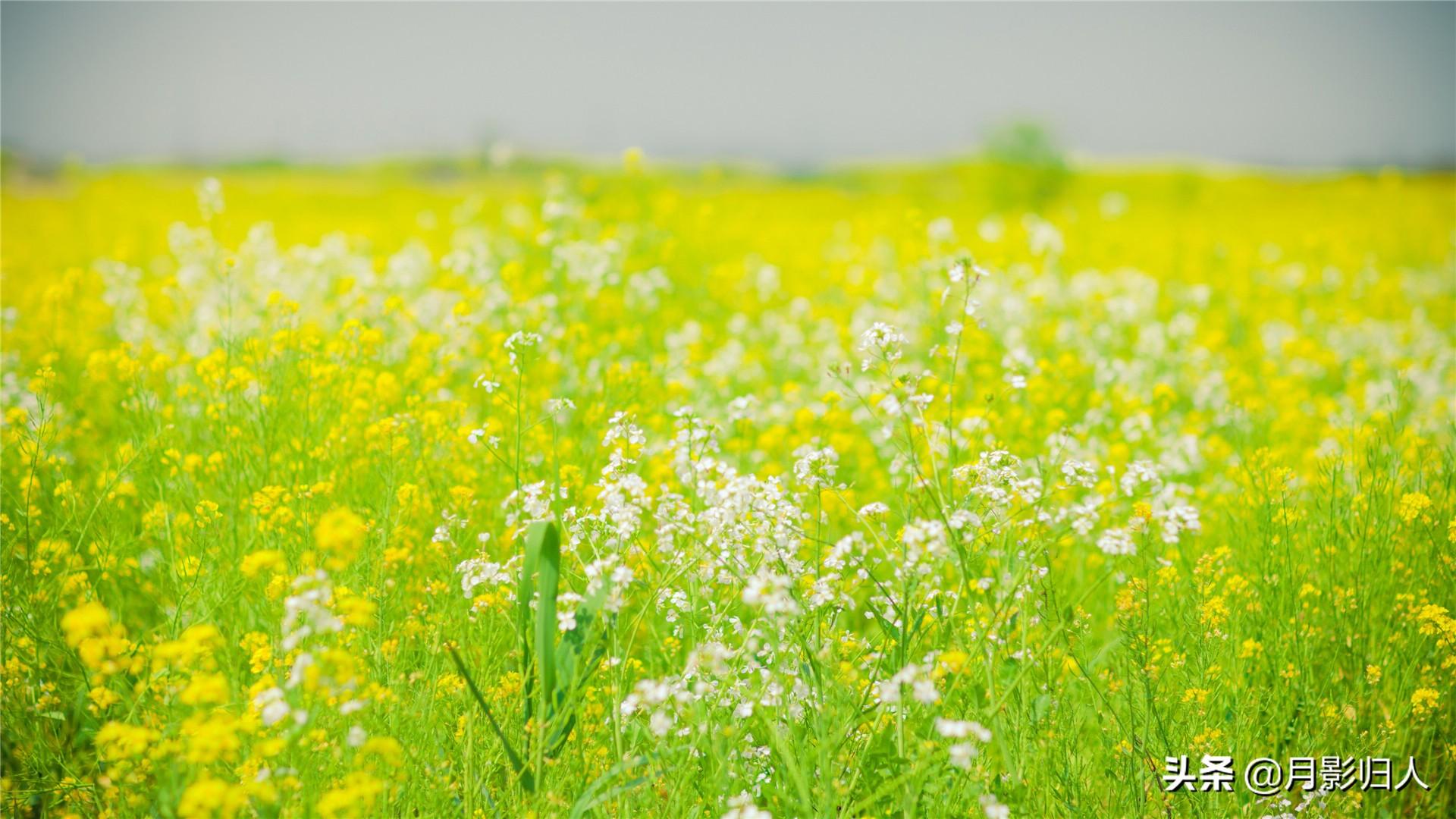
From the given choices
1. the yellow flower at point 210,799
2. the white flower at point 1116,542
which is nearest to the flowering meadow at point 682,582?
the yellow flower at point 210,799

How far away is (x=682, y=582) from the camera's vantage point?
2.77 m

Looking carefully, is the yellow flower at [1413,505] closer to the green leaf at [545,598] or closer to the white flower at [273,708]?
the green leaf at [545,598]

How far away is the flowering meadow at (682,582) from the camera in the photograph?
6.88 ft

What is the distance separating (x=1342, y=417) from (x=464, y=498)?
17.6 ft

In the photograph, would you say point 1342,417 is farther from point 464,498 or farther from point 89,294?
point 89,294

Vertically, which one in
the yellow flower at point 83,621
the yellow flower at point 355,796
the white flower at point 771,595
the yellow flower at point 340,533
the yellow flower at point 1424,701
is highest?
the yellow flower at point 340,533

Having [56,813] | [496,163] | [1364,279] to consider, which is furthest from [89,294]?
[1364,279]

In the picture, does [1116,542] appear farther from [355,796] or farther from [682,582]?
[355,796]

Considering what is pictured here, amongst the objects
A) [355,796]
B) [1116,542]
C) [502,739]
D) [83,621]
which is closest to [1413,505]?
[1116,542]

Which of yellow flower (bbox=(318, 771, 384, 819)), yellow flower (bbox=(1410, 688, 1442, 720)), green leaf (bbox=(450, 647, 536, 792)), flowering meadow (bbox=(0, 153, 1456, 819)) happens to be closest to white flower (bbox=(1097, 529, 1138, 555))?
flowering meadow (bbox=(0, 153, 1456, 819))

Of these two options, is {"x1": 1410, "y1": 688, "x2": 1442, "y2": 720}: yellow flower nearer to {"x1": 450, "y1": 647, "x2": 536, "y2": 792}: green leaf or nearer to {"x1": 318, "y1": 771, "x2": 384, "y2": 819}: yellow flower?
{"x1": 450, "y1": 647, "x2": 536, "y2": 792}: green leaf

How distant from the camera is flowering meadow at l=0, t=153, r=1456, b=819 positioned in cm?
210

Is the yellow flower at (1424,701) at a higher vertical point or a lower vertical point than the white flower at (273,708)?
lower

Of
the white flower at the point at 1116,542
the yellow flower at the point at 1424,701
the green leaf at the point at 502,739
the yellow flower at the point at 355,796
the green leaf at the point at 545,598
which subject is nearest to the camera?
the yellow flower at the point at 355,796
